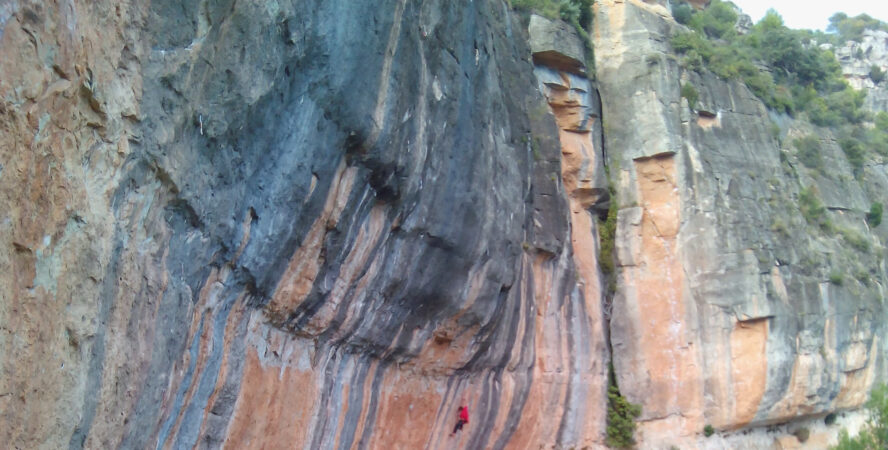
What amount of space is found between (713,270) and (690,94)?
421 centimetres

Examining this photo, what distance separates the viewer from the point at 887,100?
3203 centimetres

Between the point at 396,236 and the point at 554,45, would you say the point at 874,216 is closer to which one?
the point at 554,45

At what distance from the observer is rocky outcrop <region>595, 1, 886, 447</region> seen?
49.9 feet

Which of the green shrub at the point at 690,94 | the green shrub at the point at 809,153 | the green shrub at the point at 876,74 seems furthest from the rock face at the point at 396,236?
the green shrub at the point at 876,74

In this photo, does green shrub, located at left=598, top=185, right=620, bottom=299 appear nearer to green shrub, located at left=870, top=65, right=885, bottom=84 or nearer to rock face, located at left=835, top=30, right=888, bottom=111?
rock face, located at left=835, top=30, right=888, bottom=111

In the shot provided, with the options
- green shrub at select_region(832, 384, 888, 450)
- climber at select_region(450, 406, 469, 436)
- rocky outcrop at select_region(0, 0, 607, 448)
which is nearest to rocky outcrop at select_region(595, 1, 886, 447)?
green shrub at select_region(832, 384, 888, 450)

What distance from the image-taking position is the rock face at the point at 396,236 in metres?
4.87

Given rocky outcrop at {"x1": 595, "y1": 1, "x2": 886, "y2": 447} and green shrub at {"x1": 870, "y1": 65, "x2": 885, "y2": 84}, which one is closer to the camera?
rocky outcrop at {"x1": 595, "y1": 1, "x2": 886, "y2": 447}

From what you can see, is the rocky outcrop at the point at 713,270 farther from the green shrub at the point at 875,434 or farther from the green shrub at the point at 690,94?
the green shrub at the point at 875,434

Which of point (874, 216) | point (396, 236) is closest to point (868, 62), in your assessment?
point (874, 216)

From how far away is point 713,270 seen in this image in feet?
50.8

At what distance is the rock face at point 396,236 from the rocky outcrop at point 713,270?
64 millimetres

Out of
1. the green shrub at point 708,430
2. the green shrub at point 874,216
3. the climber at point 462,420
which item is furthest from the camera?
the green shrub at point 874,216

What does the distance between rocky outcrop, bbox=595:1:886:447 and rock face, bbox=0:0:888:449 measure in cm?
6
